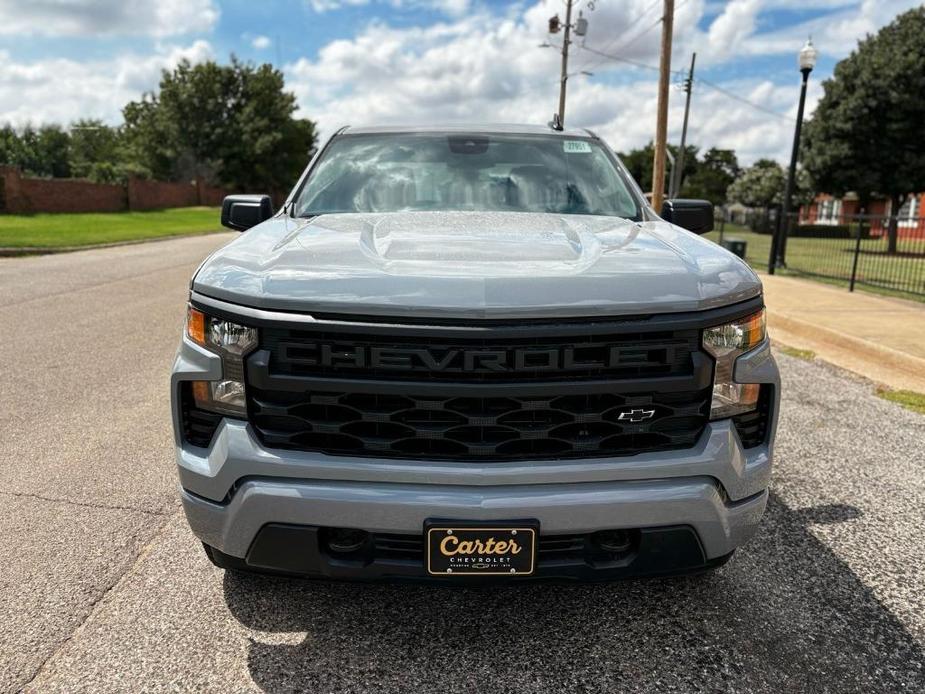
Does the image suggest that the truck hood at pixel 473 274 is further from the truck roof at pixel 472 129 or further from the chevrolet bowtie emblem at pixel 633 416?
the truck roof at pixel 472 129

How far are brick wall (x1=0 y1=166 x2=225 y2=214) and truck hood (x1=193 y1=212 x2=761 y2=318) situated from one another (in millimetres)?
33334

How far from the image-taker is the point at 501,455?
2113 millimetres

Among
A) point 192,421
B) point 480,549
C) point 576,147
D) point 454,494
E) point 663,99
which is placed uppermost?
point 663,99

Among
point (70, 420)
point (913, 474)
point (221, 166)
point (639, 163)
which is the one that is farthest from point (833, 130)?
point (639, 163)

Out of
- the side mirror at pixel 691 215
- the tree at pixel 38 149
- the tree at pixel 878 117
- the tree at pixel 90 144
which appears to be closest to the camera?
the side mirror at pixel 691 215

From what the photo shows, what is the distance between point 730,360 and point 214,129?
68.6 m

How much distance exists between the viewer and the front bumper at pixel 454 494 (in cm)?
206

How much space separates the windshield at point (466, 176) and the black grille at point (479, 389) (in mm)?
1437

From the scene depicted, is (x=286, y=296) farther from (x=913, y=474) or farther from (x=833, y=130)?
(x=833, y=130)

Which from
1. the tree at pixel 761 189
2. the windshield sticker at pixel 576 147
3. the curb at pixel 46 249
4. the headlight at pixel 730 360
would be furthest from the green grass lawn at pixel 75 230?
the tree at pixel 761 189

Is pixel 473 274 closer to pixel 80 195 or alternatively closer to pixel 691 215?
pixel 691 215

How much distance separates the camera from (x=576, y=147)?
3891 millimetres

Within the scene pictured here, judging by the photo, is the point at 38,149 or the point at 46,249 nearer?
the point at 46,249

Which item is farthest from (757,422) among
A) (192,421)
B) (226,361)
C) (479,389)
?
(192,421)
